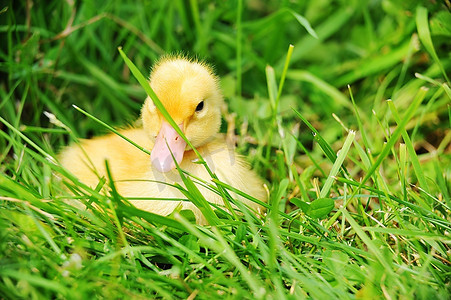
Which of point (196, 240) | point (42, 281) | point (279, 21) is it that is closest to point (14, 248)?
point (42, 281)

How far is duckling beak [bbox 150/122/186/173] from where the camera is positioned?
4.77 ft

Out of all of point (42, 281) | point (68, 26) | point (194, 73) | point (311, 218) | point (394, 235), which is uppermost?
point (68, 26)

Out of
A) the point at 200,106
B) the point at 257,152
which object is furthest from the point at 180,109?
the point at 257,152

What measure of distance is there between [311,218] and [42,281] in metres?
0.73

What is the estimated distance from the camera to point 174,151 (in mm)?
1493

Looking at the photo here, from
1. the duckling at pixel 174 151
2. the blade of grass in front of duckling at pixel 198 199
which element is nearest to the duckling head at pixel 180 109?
the duckling at pixel 174 151

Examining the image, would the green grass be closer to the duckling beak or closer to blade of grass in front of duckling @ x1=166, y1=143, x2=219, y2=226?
blade of grass in front of duckling @ x1=166, y1=143, x2=219, y2=226

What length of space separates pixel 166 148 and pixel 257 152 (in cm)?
58

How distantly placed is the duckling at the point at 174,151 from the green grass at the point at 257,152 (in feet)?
0.28

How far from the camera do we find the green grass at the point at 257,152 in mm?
1221

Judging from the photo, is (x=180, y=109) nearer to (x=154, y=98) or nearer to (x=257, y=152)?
(x=154, y=98)

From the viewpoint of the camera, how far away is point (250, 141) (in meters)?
2.07

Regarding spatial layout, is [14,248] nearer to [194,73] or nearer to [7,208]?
[7,208]

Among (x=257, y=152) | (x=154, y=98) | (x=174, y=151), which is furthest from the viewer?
(x=257, y=152)
